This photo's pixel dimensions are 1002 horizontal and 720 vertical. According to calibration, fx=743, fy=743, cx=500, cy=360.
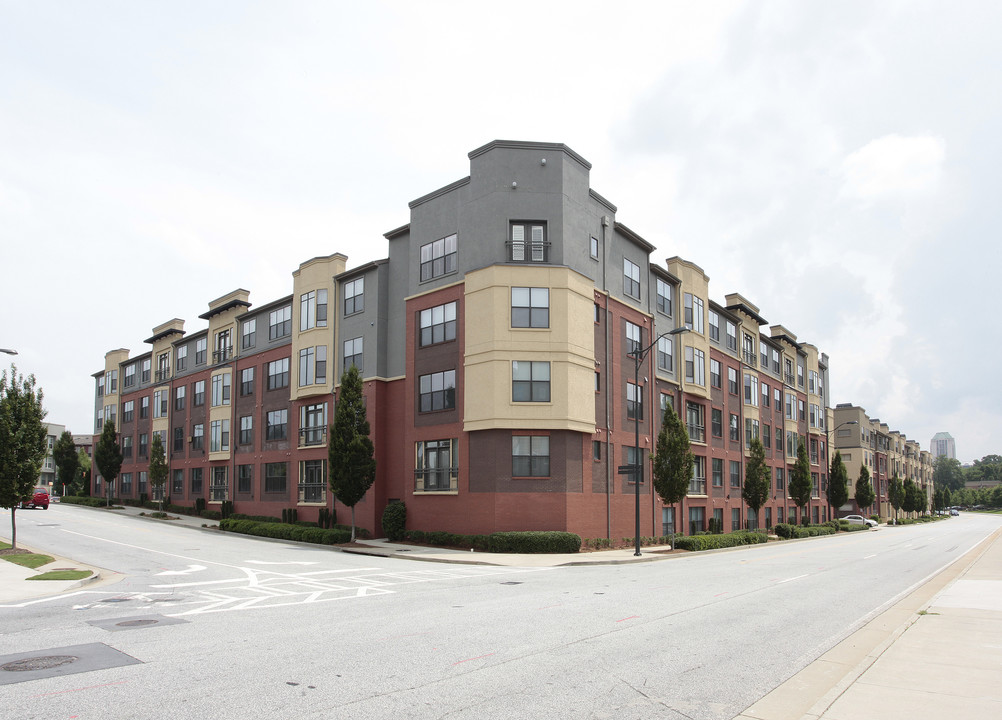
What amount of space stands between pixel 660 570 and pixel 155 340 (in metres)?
54.3

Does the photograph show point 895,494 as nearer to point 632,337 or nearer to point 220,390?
point 632,337

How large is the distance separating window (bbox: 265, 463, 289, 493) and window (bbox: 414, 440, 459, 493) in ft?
41.7

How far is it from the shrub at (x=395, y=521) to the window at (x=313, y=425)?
26.6ft

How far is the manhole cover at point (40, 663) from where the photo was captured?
358 inches

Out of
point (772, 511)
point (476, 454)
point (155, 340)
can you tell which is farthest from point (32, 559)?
point (772, 511)

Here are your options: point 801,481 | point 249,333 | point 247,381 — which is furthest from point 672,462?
point 249,333

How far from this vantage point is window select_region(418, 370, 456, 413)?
34509 mm

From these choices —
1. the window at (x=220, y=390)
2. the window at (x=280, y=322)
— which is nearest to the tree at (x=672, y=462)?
the window at (x=280, y=322)

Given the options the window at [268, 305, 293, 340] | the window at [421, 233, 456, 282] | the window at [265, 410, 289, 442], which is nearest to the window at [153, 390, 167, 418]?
the window at [265, 410, 289, 442]

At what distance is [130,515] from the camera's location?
52250 mm

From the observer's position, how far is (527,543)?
30.1 metres

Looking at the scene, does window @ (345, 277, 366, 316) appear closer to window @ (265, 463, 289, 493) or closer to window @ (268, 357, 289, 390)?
window @ (268, 357, 289, 390)

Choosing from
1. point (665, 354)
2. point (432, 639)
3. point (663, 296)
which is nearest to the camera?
point (432, 639)

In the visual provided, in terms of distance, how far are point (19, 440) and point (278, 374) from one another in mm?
21082
